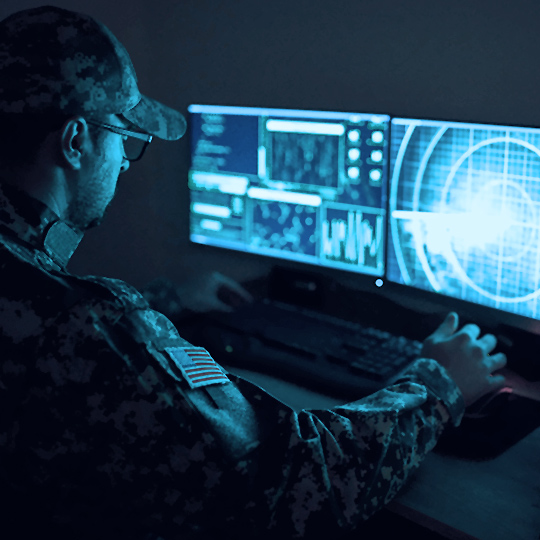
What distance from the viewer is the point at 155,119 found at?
4.00 ft

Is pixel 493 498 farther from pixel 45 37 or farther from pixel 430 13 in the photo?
pixel 430 13

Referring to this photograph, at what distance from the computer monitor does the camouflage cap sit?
26.0 inches

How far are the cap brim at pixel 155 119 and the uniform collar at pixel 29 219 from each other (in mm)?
205

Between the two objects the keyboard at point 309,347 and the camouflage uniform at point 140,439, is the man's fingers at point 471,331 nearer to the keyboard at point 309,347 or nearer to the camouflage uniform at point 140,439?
the keyboard at point 309,347

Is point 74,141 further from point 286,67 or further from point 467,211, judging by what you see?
point 286,67


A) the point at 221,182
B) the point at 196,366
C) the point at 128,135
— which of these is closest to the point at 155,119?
the point at 128,135

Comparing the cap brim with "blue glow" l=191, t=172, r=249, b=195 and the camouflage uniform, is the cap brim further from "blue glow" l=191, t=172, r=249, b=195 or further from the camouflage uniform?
"blue glow" l=191, t=172, r=249, b=195

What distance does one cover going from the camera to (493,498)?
1022 mm

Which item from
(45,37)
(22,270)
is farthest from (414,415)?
(45,37)

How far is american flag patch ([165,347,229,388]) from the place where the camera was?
0.92 m

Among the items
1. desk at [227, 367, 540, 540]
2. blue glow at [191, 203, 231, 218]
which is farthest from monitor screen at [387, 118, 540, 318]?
blue glow at [191, 203, 231, 218]

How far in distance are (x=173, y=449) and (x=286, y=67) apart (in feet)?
4.05

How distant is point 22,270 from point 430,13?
1076mm

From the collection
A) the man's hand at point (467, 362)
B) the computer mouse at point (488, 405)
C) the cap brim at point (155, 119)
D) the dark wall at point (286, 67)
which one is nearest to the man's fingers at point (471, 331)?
the man's hand at point (467, 362)
